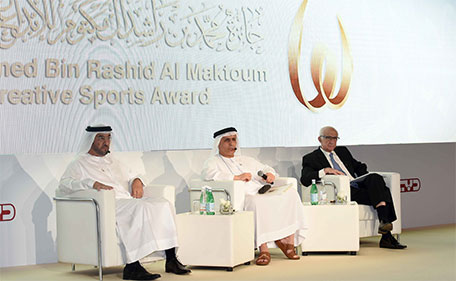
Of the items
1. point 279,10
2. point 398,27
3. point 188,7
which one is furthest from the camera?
point 398,27

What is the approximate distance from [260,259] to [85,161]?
162 centimetres

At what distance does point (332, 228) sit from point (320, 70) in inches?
85.2

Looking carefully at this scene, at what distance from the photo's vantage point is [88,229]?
6.06 metres

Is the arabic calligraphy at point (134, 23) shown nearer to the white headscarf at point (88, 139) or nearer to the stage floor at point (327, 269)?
the white headscarf at point (88, 139)

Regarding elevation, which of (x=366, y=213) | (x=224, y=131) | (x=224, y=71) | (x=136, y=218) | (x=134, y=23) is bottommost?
(x=366, y=213)

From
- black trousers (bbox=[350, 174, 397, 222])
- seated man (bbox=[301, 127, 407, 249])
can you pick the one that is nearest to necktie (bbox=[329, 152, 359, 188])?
seated man (bbox=[301, 127, 407, 249])

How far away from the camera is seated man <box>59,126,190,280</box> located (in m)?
6.05

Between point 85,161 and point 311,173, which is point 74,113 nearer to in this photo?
point 85,161

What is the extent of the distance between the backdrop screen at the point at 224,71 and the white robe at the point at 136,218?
49 centimetres

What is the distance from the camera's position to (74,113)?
22.6 ft

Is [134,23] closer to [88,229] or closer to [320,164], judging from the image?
[88,229]

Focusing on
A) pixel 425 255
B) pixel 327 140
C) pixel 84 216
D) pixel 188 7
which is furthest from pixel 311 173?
pixel 84 216

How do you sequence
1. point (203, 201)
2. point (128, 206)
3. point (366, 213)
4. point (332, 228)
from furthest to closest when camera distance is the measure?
point (366, 213) < point (332, 228) < point (203, 201) < point (128, 206)

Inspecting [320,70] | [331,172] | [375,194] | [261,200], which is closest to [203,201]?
[261,200]
